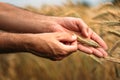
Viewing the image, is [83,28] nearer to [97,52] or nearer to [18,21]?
[97,52]

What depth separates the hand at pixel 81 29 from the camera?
2.02 m

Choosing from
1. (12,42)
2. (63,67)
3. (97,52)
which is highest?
(12,42)

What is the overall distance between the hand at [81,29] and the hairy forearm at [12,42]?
1.00 feet

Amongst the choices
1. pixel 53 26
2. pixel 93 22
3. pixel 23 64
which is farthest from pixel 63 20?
pixel 23 64

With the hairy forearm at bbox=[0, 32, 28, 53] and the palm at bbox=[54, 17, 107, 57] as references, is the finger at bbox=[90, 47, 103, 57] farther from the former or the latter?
the hairy forearm at bbox=[0, 32, 28, 53]

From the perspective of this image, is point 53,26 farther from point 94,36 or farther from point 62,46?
point 62,46

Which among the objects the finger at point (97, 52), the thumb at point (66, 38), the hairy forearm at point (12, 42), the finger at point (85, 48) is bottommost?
the finger at point (97, 52)

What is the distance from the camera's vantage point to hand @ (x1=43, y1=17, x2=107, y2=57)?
202cm

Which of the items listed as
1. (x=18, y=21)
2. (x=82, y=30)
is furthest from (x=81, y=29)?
(x=18, y=21)

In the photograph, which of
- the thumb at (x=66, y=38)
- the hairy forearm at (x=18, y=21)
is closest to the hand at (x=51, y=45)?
the thumb at (x=66, y=38)

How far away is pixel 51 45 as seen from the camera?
1754 millimetres

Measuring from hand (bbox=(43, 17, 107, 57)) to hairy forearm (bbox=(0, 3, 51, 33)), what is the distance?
6 centimetres

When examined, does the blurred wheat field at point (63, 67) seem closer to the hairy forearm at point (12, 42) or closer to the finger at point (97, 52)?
the finger at point (97, 52)

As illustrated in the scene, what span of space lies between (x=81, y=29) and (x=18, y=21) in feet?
0.87
